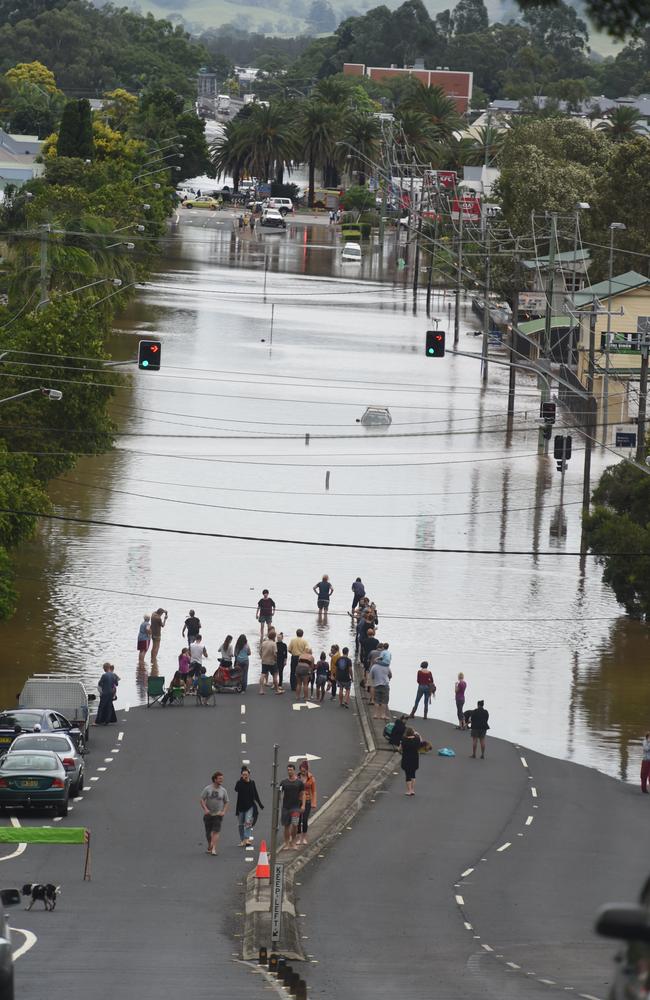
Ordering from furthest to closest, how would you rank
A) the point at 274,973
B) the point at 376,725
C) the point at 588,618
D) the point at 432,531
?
the point at 432,531 → the point at 588,618 → the point at 376,725 → the point at 274,973

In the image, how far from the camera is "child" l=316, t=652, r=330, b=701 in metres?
42.0

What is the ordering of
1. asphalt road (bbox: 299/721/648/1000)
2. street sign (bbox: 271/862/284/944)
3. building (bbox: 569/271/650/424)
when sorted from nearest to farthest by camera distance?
asphalt road (bbox: 299/721/648/1000), street sign (bbox: 271/862/284/944), building (bbox: 569/271/650/424)

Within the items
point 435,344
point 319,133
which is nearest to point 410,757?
point 435,344

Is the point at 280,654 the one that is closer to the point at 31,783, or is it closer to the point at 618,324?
the point at 31,783

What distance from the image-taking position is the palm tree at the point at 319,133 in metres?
175

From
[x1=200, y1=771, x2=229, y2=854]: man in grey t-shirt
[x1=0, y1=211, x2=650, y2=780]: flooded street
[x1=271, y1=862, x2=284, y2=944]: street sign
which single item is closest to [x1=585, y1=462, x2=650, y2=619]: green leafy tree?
[x1=0, y1=211, x2=650, y2=780]: flooded street

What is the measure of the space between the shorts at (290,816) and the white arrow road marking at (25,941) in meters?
6.89

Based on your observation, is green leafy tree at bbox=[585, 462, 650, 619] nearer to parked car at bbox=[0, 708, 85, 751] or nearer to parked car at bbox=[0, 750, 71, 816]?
parked car at bbox=[0, 708, 85, 751]

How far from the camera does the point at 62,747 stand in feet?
102

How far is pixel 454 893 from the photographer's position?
84.6 feet

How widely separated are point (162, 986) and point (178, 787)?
13.5m

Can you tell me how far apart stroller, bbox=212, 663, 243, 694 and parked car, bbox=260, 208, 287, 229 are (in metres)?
126

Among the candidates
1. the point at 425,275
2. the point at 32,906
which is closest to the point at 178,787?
the point at 32,906

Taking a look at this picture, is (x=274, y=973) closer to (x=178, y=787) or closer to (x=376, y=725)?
(x=178, y=787)
